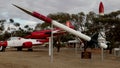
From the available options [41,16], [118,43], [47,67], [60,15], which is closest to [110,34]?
→ [118,43]

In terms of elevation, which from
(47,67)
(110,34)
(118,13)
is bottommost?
(47,67)

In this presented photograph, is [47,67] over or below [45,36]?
below

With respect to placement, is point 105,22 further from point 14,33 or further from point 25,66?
point 14,33

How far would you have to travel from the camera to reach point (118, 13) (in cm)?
3603

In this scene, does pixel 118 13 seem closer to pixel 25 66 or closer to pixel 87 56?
pixel 87 56

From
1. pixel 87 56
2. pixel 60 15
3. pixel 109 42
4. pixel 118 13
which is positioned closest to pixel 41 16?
pixel 87 56

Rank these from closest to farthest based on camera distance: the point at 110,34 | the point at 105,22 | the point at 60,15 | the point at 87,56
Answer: the point at 87,56 < the point at 105,22 < the point at 110,34 < the point at 60,15

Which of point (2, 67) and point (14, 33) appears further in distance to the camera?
point (14, 33)

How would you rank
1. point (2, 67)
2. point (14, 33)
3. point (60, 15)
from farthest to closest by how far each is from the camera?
point (14, 33), point (60, 15), point (2, 67)

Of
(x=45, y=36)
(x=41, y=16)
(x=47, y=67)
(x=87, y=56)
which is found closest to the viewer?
(x=47, y=67)

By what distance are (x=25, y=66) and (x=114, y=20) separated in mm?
17992

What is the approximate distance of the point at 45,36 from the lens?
42969 mm

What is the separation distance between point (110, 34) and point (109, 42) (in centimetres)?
249

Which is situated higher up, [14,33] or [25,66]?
[14,33]
